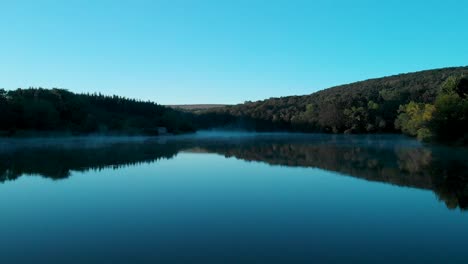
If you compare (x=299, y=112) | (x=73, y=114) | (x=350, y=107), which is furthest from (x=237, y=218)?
(x=299, y=112)

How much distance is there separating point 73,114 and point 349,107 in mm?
44062

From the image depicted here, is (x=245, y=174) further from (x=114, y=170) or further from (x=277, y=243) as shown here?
(x=277, y=243)

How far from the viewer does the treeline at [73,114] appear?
47281mm

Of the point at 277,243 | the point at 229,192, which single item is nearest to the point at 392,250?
the point at 277,243

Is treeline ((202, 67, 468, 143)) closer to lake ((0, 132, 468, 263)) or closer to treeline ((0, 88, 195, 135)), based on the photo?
treeline ((0, 88, 195, 135))

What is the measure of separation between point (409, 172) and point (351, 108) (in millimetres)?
56396

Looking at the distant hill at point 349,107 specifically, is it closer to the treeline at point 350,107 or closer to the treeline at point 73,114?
the treeline at point 350,107

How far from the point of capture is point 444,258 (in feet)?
17.8

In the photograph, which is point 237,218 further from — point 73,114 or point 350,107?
point 350,107

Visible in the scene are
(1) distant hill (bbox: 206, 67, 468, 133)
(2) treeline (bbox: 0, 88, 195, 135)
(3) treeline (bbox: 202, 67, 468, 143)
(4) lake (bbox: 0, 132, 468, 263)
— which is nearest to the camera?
(4) lake (bbox: 0, 132, 468, 263)

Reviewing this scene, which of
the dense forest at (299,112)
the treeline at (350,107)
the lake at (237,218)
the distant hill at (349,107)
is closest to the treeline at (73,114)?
the dense forest at (299,112)

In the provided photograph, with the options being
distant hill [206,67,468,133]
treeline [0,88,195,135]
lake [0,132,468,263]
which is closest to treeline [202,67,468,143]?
distant hill [206,67,468,133]

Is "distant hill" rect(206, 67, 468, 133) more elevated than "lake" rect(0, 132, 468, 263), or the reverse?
"distant hill" rect(206, 67, 468, 133)

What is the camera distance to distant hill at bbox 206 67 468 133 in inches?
2613
